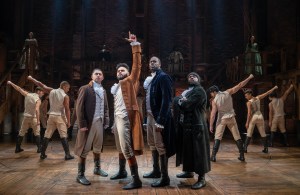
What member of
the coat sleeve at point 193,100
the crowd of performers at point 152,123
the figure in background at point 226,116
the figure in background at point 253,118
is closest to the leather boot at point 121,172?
the crowd of performers at point 152,123

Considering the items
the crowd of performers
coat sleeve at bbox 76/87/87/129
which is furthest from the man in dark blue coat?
coat sleeve at bbox 76/87/87/129

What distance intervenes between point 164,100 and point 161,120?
1.03 feet

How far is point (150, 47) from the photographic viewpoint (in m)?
16.1

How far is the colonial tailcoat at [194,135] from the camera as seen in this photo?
454cm

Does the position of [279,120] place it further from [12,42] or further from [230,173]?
[12,42]

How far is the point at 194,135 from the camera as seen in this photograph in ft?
15.0

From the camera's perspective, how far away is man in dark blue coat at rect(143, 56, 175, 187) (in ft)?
14.9

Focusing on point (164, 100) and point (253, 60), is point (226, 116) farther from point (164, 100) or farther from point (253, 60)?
point (253, 60)

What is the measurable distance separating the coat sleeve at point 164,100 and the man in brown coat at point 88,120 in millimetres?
1109

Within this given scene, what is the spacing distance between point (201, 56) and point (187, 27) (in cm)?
185

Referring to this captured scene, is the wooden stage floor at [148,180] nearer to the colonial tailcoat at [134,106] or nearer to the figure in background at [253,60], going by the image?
the colonial tailcoat at [134,106]

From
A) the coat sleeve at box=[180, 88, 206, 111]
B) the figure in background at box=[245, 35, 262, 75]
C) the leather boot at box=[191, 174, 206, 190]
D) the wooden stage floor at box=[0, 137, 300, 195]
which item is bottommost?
the wooden stage floor at box=[0, 137, 300, 195]

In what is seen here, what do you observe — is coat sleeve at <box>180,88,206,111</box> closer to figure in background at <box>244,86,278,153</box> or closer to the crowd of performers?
the crowd of performers

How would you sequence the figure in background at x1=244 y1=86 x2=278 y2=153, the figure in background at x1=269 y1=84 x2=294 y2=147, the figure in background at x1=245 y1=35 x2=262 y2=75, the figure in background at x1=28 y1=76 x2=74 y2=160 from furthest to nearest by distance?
the figure in background at x1=245 y1=35 x2=262 y2=75
the figure in background at x1=269 y1=84 x2=294 y2=147
the figure in background at x1=244 y1=86 x2=278 y2=153
the figure in background at x1=28 y1=76 x2=74 y2=160
